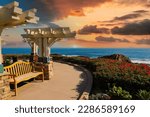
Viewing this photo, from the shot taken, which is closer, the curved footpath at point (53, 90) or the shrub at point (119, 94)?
the shrub at point (119, 94)

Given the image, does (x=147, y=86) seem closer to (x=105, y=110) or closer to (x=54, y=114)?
(x=105, y=110)

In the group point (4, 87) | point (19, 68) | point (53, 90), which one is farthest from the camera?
point (19, 68)

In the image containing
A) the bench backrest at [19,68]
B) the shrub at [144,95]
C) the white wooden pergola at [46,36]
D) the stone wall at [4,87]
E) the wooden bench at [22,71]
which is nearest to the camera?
the shrub at [144,95]

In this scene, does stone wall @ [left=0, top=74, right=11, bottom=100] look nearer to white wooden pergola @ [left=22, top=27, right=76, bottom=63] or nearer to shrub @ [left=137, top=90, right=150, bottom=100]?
shrub @ [left=137, top=90, right=150, bottom=100]

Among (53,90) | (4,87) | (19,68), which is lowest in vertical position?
(53,90)

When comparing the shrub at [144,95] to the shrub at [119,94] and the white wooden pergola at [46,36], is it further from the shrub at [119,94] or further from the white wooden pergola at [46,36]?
the white wooden pergola at [46,36]

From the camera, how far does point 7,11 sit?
20.3ft

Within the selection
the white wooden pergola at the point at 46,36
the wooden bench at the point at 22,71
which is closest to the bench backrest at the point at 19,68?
the wooden bench at the point at 22,71

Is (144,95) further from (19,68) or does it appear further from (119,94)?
(19,68)

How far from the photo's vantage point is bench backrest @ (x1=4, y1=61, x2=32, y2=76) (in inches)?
337

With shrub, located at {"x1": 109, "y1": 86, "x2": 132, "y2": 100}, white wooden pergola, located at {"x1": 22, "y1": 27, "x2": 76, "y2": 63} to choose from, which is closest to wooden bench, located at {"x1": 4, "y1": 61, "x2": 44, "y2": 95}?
white wooden pergola, located at {"x1": 22, "y1": 27, "x2": 76, "y2": 63}

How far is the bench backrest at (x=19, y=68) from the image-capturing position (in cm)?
855

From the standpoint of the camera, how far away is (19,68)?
30.1 feet

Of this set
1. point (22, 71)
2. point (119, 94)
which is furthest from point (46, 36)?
point (119, 94)
